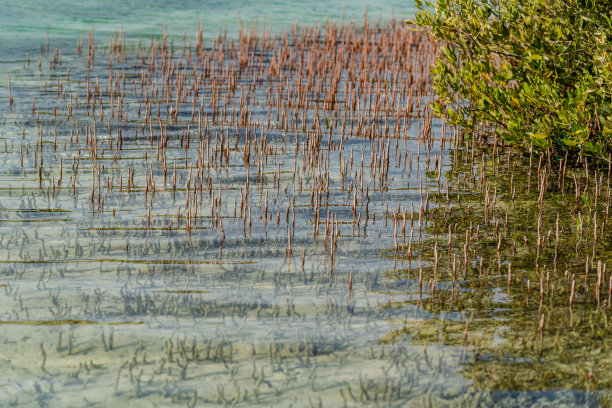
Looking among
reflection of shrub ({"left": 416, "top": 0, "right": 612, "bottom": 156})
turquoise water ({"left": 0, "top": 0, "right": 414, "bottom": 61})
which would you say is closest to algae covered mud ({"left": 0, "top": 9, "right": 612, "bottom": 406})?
reflection of shrub ({"left": 416, "top": 0, "right": 612, "bottom": 156})

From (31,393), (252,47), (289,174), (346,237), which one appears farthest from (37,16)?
(31,393)

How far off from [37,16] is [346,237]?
2071 centimetres

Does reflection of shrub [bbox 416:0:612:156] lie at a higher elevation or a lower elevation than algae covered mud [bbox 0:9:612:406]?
higher

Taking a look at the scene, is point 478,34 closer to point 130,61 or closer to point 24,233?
point 24,233

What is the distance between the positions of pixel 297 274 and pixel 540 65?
3459 mm

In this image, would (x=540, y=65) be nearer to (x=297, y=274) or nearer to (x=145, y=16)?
(x=297, y=274)

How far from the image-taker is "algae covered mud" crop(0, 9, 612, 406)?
3.87 metres

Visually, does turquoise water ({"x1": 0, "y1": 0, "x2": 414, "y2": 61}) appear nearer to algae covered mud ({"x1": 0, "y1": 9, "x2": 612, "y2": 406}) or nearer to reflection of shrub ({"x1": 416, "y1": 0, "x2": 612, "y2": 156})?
algae covered mud ({"x1": 0, "y1": 9, "x2": 612, "y2": 406})

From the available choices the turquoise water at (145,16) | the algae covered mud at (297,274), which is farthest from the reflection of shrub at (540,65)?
the turquoise water at (145,16)

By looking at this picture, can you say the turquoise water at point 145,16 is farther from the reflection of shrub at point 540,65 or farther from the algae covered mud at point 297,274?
the reflection of shrub at point 540,65

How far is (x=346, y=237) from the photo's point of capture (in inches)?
237

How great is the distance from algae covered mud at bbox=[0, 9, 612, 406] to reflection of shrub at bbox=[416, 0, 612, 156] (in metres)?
0.55

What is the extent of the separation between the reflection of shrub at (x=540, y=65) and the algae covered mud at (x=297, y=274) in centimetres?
55

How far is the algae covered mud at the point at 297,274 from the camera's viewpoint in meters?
3.87
